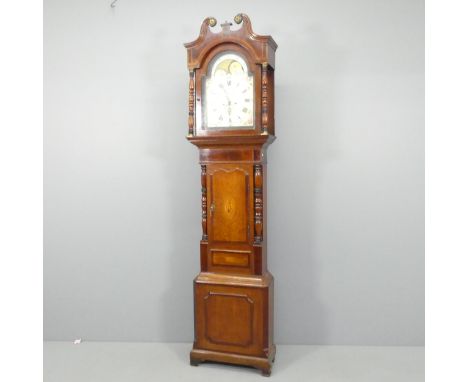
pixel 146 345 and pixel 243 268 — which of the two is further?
pixel 146 345

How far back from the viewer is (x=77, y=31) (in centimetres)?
355

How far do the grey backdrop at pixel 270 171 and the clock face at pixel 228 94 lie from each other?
1.81 ft

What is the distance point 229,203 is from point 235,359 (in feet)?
3.56

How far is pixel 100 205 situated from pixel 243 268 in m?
1.35

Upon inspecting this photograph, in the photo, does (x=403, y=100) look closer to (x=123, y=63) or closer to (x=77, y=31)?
(x=123, y=63)

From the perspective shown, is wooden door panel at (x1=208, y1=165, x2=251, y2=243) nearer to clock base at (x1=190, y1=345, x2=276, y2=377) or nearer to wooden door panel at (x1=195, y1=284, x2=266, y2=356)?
wooden door panel at (x1=195, y1=284, x2=266, y2=356)

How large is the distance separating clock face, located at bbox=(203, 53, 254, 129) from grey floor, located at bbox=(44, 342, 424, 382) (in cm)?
171

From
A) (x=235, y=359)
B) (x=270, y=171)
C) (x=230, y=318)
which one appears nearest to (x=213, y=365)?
(x=235, y=359)

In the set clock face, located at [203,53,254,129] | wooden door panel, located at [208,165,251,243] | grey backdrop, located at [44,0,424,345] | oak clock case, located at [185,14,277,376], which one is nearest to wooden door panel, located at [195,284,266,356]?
oak clock case, located at [185,14,277,376]

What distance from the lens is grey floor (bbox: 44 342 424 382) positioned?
2.96 m

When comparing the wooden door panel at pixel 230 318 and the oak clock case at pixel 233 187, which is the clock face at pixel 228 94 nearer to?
the oak clock case at pixel 233 187
